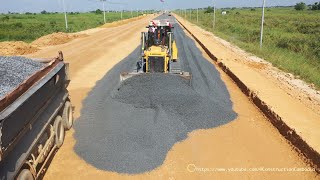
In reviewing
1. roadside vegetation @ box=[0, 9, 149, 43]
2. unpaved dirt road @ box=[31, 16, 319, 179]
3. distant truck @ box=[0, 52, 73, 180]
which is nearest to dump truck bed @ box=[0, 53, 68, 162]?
distant truck @ box=[0, 52, 73, 180]

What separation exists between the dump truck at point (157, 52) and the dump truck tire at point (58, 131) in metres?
4.37

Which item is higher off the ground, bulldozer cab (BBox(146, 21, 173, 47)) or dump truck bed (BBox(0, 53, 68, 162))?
bulldozer cab (BBox(146, 21, 173, 47))

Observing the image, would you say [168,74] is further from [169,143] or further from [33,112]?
[33,112]

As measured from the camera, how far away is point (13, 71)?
22.1ft

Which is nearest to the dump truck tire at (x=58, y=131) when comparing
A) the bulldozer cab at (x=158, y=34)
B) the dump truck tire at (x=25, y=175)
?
A: the dump truck tire at (x=25, y=175)

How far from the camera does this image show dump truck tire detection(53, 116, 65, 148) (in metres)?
6.95

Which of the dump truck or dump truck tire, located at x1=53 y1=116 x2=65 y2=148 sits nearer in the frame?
dump truck tire, located at x1=53 y1=116 x2=65 y2=148

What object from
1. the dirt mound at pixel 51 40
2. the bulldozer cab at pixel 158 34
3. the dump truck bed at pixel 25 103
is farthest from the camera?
the dirt mound at pixel 51 40

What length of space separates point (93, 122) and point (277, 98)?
6.18 meters

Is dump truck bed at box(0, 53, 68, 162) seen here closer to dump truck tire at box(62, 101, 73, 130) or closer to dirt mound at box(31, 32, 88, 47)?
dump truck tire at box(62, 101, 73, 130)

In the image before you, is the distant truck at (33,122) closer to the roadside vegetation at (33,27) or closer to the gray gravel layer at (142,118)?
the gray gravel layer at (142,118)

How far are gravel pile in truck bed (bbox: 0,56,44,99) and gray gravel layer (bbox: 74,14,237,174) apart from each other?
6.61 ft

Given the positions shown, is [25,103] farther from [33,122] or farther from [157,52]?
[157,52]

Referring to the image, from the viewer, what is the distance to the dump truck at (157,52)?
1196 centimetres
